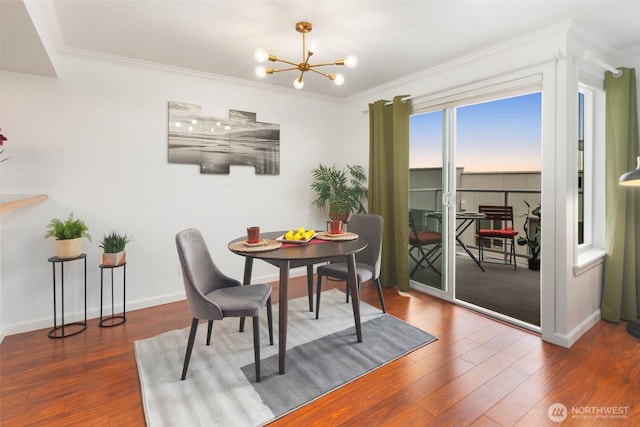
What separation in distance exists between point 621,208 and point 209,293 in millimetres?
3417

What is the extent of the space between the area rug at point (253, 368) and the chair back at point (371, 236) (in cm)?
49

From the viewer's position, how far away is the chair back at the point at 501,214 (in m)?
5.28

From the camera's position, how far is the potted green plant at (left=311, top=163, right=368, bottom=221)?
4.16 meters

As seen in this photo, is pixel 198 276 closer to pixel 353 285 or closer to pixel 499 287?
pixel 353 285

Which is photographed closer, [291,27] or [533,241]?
[291,27]

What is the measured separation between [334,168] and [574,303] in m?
3.07

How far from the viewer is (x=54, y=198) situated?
2.83 m

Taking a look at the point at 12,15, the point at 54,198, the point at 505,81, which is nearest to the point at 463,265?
the point at 505,81

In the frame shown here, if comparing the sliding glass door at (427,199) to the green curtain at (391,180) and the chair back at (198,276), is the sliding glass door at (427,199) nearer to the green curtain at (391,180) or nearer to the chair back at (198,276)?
the green curtain at (391,180)

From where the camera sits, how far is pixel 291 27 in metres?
2.48

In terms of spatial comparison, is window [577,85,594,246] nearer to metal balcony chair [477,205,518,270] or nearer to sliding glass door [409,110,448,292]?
sliding glass door [409,110,448,292]

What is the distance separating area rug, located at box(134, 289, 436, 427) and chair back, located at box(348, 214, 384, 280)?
494 millimetres

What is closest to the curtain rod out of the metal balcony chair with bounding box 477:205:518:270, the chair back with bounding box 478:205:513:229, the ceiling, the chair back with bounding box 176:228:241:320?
the ceiling

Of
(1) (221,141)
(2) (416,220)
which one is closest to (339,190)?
(2) (416,220)
